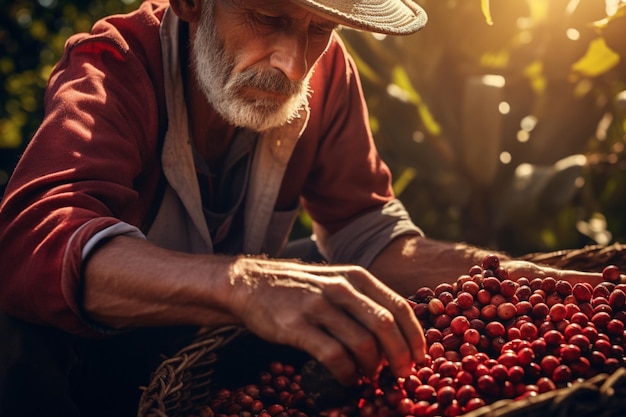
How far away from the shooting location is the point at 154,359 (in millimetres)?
2090

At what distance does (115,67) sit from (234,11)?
369 millimetres

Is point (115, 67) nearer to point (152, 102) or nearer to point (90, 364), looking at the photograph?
point (152, 102)

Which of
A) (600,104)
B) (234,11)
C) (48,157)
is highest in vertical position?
(234,11)

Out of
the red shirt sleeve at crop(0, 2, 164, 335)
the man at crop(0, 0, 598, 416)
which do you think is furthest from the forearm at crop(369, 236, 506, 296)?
the red shirt sleeve at crop(0, 2, 164, 335)

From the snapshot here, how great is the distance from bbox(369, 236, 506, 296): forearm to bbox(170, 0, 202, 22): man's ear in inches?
37.8

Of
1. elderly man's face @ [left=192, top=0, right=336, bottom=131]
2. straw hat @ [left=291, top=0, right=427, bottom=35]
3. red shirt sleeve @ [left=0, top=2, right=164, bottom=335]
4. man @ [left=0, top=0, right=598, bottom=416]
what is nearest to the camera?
man @ [left=0, top=0, right=598, bottom=416]

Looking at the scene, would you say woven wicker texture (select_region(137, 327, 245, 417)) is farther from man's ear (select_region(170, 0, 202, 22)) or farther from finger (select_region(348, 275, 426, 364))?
man's ear (select_region(170, 0, 202, 22))

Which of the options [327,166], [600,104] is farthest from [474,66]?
[327,166]

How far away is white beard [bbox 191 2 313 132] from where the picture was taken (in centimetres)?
205

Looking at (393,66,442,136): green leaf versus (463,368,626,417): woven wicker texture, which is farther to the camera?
(393,66,442,136): green leaf

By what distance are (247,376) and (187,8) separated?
107 centimetres

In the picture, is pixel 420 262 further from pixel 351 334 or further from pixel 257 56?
pixel 351 334

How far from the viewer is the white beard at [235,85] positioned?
205 centimetres

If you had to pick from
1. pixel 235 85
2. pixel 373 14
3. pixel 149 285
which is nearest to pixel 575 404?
pixel 149 285
